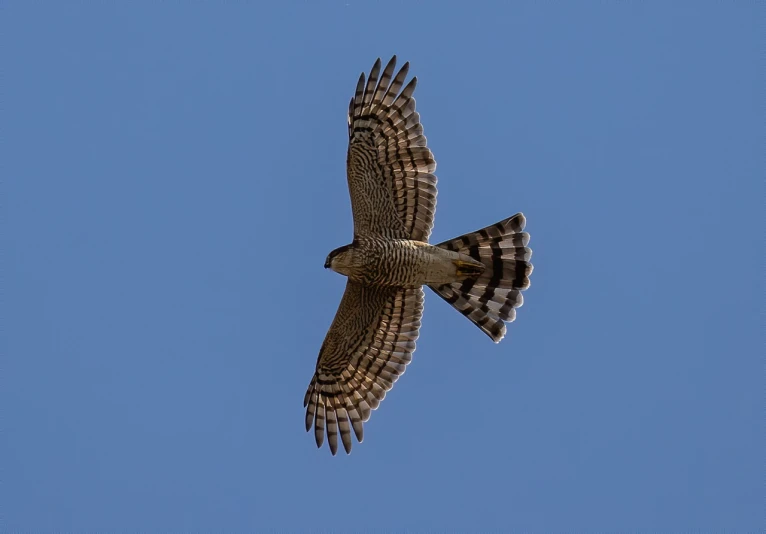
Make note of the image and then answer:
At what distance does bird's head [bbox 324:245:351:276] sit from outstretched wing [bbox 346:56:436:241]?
0.43 metres

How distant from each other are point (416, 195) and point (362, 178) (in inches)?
30.5

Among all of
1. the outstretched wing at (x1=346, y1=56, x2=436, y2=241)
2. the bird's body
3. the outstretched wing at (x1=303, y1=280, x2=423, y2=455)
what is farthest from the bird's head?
the outstretched wing at (x1=303, y1=280, x2=423, y2=455)

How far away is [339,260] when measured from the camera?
20.9 meters

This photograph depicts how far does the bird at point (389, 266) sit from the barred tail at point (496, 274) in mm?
14

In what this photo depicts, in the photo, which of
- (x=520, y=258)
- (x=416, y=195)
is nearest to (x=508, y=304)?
(x=520, y=258)

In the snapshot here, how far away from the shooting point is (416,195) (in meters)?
21.2

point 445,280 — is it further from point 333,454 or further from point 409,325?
point 333,454

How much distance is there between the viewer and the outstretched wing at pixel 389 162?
69.0 ft

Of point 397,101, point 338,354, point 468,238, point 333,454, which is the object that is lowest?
point 333,454

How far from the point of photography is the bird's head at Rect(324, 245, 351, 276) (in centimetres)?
2089

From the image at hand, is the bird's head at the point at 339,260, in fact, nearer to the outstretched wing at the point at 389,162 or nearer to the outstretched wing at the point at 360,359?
the outstretched wing at the point at 389,162

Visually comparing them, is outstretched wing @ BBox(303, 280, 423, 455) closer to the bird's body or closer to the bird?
the bird

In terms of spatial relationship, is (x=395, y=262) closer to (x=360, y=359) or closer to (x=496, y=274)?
(x=496, y=274)

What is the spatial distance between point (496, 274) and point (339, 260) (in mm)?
2269
